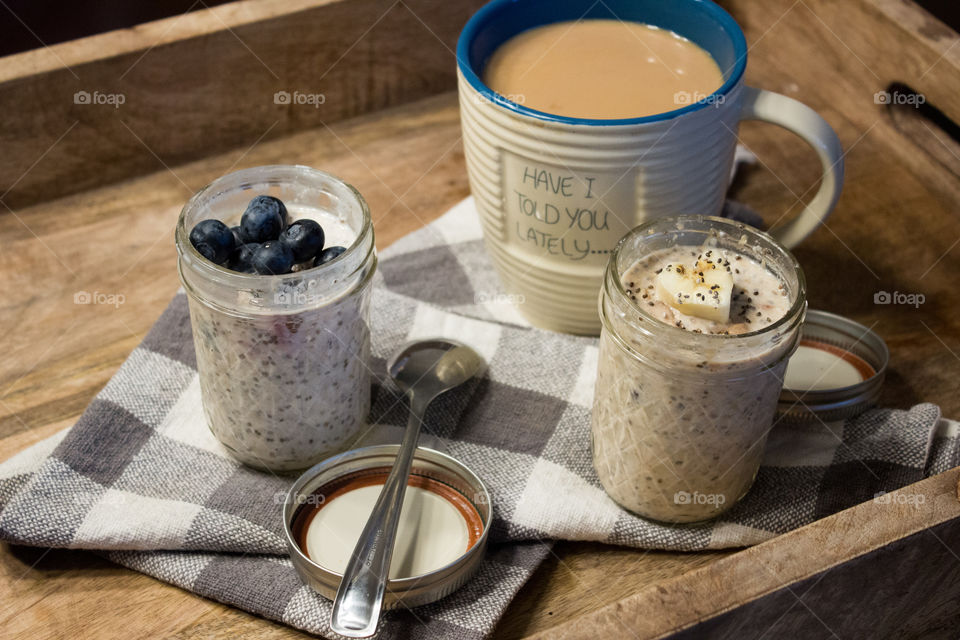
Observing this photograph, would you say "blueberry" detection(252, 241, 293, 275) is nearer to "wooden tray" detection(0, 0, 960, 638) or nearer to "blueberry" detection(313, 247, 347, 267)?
"blueberry" detection(313, 247, 347, 267)

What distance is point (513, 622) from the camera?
892mm

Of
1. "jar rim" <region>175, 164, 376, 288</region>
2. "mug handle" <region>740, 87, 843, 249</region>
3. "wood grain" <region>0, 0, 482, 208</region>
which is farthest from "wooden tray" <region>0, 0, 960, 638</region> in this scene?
"jar rim" <region>175, 164, 376, 288</region>

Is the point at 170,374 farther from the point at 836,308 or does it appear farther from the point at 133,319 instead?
the point at 836,308

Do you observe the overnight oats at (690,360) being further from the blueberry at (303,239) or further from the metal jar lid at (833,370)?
the blueberry at (303,239)

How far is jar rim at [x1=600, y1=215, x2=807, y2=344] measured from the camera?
0.82m

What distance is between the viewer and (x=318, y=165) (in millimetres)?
1364

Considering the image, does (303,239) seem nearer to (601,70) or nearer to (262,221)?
(262,221)

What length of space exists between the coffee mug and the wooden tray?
8.1 inches

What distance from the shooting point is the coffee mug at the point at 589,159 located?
3.22 ft

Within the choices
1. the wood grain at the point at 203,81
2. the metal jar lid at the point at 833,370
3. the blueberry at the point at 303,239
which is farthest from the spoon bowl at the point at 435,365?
the wood grain at the point at 203,81

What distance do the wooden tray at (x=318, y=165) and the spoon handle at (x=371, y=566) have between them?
8 cm

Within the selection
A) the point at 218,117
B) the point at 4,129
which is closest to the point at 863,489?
the point at 218,117

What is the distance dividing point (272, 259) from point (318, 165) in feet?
Answer: 1.69

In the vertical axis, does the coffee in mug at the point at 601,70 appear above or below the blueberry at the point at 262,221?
above
